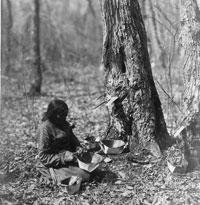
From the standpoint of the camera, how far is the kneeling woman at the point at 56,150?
15.5 ft

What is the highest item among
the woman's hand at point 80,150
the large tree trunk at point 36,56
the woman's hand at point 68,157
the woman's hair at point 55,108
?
the large tree trunk at point 36,56

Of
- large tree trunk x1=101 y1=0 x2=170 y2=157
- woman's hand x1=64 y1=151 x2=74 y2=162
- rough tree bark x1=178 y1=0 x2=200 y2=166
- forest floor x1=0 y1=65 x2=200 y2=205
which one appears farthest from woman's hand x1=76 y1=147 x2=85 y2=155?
rough tree bark x1=178 y1=0 x2=200 y2=166

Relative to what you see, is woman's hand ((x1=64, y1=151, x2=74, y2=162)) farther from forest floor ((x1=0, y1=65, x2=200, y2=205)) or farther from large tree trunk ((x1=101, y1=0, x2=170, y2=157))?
large tree trunk ((x1=101, y1=0, x2=170, y2=157))

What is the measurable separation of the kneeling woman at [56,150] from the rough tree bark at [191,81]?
1548mm

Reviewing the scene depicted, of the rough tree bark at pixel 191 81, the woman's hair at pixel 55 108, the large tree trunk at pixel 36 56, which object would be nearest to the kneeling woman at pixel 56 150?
the woman's hair at pixel 55 108

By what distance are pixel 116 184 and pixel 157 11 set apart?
353cm

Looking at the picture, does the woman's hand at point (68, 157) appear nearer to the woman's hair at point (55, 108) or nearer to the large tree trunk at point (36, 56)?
the woman's hair at point (55, 108)

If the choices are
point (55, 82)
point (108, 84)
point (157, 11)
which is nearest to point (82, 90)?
point (55, 82)

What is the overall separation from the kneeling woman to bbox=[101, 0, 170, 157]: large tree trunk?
94 centimetres

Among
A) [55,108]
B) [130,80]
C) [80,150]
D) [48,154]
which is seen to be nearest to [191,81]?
[130,80]

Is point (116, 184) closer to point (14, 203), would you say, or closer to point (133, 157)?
point (133, 157)

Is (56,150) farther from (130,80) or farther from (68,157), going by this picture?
(130,80)

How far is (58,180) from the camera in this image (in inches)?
186

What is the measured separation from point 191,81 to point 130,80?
0.90 meters
